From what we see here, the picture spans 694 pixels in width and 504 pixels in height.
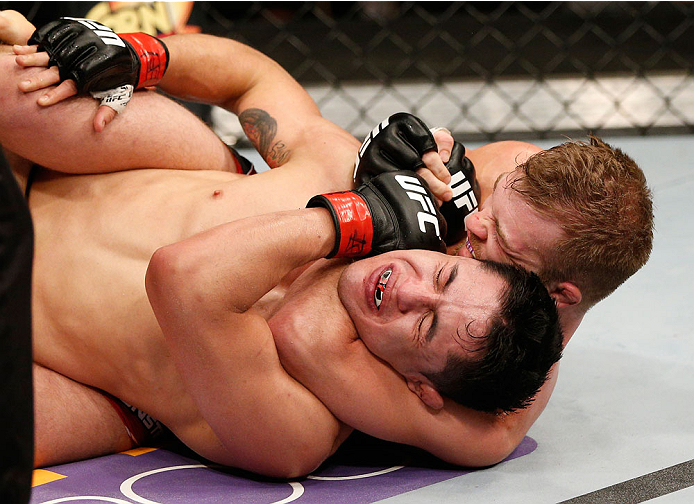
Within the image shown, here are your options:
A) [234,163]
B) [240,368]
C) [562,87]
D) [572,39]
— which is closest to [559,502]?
[240,368]

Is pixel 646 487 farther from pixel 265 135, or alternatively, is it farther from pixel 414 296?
pixel 265 135

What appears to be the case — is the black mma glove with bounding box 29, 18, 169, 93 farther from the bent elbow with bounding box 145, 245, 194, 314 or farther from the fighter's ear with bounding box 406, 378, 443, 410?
the fighter's ear with bounding box 406, 378, 443, 410

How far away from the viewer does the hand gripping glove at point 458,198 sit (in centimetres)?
141

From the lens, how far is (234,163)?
1670 mm

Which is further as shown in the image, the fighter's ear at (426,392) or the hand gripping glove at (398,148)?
the hand gripping glove at (398,148)

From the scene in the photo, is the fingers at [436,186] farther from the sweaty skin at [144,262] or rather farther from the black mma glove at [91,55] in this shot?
the black mma glove at [91,55]

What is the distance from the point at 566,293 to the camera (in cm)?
128

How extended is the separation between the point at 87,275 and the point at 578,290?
775 millimetres

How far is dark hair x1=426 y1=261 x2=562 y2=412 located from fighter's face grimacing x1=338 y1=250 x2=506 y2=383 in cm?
1

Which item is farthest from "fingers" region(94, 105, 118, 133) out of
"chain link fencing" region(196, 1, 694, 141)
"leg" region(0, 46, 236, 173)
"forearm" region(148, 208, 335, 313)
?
"chain link fencing" region(196, 1, 694, 141)

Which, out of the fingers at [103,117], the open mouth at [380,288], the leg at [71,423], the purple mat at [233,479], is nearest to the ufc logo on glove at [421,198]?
the open mouth at [380,288]

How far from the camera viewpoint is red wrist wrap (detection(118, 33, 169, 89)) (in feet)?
4.85

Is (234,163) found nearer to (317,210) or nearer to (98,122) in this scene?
(98,122)

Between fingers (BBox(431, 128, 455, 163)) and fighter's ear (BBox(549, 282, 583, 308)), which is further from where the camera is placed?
fingers (BBox(431, 128, 455, 163))
